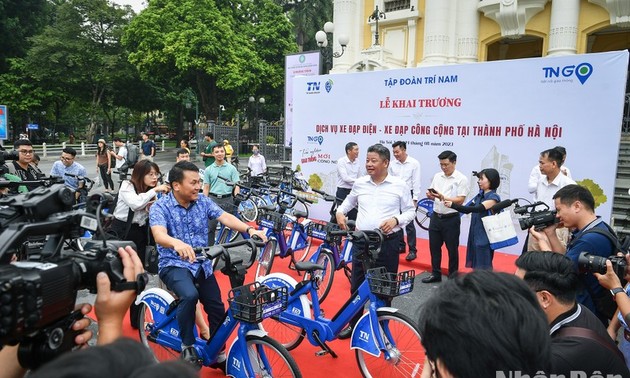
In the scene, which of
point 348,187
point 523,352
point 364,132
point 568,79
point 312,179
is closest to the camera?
point 523,352

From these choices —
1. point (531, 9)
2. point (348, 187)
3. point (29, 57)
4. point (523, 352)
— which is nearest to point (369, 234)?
point (523, 352)

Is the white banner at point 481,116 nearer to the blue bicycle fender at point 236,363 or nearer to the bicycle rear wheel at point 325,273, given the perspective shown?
the bicycle rear wheel at point 325,273

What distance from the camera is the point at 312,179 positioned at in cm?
941

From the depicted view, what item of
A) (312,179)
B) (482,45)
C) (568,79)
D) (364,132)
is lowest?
(312,179)

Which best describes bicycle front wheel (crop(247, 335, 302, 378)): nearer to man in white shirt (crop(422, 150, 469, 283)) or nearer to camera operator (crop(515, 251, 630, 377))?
camera operator (crop(515, 251, 630, 377))

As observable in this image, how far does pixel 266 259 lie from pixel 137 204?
1874mm

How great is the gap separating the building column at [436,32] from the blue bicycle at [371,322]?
12795 mm

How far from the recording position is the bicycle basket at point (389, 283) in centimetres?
319

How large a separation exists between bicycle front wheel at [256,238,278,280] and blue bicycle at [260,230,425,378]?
1801 mm

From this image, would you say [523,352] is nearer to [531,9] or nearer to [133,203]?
[133,203]

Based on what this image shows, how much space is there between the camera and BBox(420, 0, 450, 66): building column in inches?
590

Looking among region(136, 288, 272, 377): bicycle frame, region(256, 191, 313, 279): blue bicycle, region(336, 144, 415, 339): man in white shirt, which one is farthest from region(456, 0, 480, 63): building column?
region(136, 288, 272, 377): bicycle frame

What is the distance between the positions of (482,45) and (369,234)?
13.8 m

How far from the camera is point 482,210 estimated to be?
5.14m
